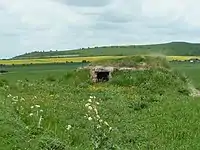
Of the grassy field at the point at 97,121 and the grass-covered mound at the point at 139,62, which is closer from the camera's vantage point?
the grassy field at the point at 97,121

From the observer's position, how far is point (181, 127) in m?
21.0

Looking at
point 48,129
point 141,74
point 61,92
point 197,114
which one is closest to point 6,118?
point 48,129

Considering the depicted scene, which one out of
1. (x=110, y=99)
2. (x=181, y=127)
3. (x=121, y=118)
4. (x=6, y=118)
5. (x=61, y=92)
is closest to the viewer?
(x=6, y=118)

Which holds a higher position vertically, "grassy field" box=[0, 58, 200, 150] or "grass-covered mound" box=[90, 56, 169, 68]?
"grass-covered mound" box=[90, 56, 169, 68]

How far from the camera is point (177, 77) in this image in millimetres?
41250

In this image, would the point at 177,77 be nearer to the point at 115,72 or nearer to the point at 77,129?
the point at 115,72

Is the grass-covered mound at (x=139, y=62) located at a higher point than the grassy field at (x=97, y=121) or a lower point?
higher

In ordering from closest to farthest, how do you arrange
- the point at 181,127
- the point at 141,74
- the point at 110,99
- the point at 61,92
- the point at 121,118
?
the point at 181,127
the point at 121,118
the point at 110,99
the point at 61,92
the point at 141,74

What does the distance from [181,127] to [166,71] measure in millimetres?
20948

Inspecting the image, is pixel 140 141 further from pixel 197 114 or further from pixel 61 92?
pixel 61 92

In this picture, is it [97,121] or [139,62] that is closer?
[97,121]

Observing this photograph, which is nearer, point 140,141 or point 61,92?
point 140,141

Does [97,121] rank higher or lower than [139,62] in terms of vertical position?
lower

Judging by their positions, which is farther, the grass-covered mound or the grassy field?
the grass-covered mound
